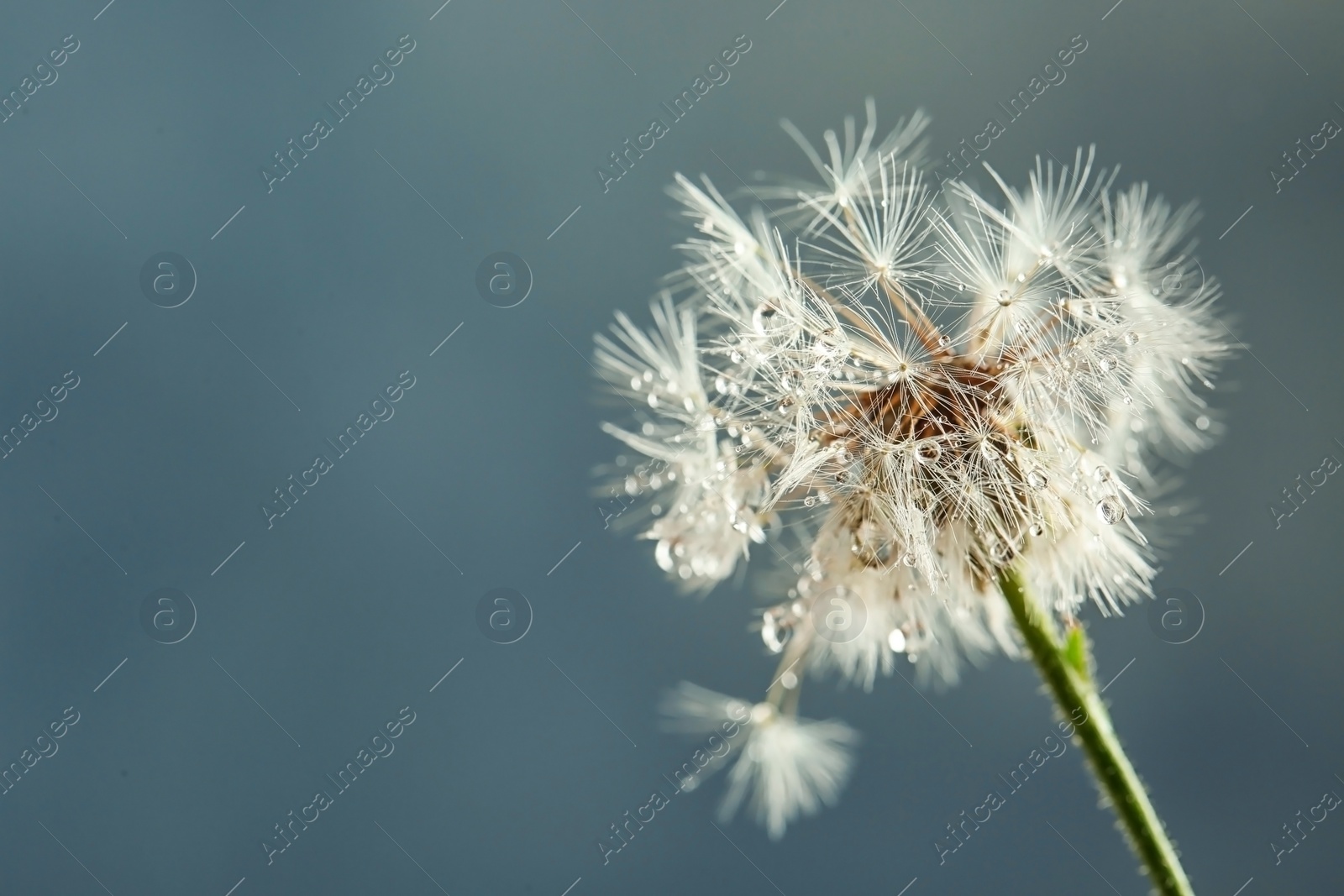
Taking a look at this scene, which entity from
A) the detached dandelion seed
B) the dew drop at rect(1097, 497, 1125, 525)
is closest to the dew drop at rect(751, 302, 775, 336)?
the detached dandelion seed

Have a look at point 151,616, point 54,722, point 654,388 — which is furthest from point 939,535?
point 54,722

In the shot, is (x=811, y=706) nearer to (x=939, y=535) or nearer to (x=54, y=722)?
(x=939, y=535)

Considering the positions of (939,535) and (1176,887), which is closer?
(1176,887)

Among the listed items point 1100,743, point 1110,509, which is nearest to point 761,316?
point 1110,509

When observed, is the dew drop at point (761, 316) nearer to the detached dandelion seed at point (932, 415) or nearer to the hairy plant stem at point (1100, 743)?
the detached dandelion seed at point (932, 415)

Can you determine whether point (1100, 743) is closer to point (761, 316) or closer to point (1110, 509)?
point (1110, 509)

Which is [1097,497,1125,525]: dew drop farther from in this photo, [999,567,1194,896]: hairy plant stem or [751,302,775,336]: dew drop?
[751,302,775,336]: dew drop

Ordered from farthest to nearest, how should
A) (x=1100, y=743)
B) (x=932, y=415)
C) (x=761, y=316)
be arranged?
(x=761, y=316), (x=932, y=415), (x=1100, y=743)
